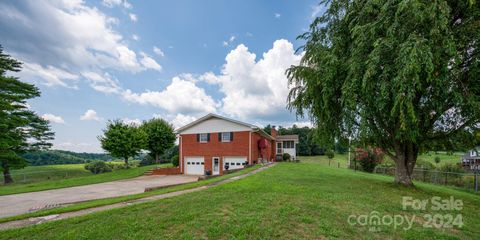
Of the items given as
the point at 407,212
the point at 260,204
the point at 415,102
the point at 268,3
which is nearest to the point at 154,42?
the point at 268,3

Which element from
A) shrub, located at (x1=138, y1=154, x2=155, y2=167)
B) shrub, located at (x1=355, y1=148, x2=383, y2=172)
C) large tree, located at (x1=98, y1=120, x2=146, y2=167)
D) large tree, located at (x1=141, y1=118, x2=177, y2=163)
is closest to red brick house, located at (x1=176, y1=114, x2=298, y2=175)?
large tree, located at (x1=98, y1=120, x2=146, y2=167)

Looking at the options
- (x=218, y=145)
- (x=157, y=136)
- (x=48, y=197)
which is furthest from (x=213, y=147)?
(x=48, y=197)

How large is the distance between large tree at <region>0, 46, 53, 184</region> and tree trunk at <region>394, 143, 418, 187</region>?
31.3m

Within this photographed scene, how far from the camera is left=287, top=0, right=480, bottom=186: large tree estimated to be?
22.0 ft

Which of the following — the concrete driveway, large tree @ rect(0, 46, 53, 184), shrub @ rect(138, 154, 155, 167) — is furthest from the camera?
shrub @ rect(138, 154, 155, 167)

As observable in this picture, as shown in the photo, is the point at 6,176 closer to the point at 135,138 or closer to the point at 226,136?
the point at 135,138

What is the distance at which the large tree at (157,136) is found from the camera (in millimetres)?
34156

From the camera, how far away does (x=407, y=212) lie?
240 inches

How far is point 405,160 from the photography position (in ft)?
34.3

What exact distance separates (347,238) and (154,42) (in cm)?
1744

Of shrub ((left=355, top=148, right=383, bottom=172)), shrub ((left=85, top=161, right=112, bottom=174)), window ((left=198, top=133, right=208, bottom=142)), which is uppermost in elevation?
window ((left=198, top=133, right=208, bottom=142))

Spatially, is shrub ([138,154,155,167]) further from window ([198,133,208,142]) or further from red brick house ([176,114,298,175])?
window ([198,133,208,142])

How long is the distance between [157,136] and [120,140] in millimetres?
6244

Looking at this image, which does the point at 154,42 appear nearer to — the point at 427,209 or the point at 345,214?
the point at 345,214
